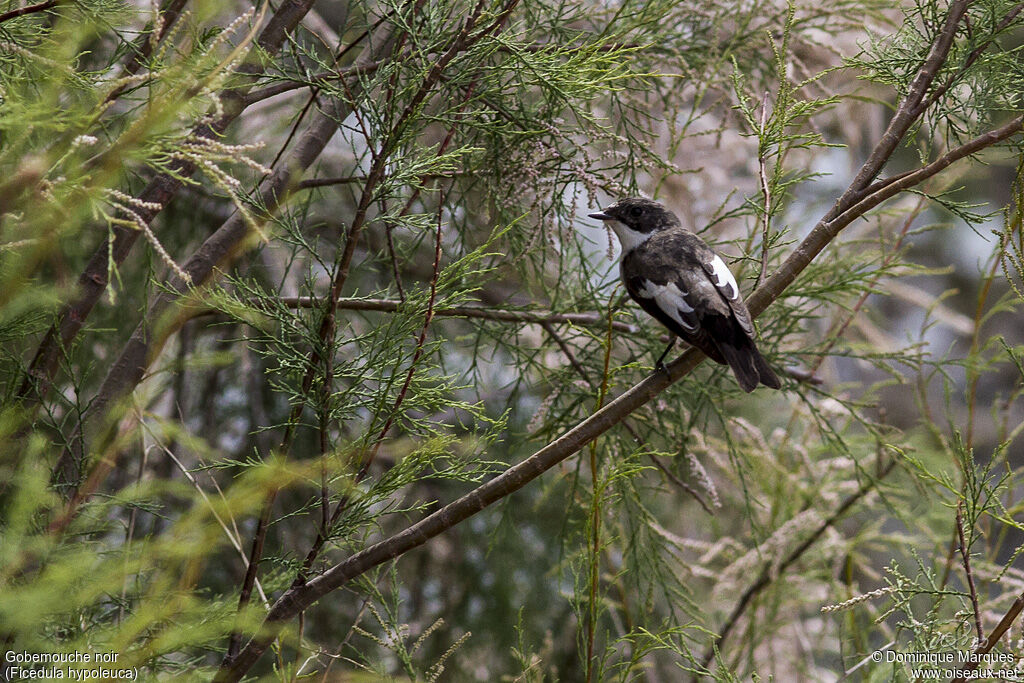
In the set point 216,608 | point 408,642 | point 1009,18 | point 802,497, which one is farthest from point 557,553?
point 1009,18

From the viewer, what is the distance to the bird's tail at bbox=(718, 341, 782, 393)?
2436 millimetres

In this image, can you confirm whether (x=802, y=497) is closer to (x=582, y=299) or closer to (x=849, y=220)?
(x=582, y=299)

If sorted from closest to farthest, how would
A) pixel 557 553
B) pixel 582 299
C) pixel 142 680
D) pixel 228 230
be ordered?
pixel 142 680 < pixel 228 230 < pixel 582 299 < pixel 557 553

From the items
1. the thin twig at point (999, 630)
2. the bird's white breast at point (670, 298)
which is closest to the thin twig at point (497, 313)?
the bird's white breast at point (670, 298)

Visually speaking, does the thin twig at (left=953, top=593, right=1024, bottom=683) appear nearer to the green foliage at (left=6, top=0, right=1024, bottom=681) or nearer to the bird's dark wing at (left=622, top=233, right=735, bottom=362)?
the green foliage at (left=6, top=0, right=1024, bottom=681)

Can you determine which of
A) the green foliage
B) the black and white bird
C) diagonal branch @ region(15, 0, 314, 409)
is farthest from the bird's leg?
diagonal branch @ region(15, 0, 314, 409)

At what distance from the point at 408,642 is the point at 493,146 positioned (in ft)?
7.83

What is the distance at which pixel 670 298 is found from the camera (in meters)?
2.70

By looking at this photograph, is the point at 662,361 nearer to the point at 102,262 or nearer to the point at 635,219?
the point at 635,219

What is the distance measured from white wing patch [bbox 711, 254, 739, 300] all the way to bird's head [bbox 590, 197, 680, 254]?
0.30m

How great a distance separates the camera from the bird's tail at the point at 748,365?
2436 millimetres

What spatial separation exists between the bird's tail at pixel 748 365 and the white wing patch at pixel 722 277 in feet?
0.69

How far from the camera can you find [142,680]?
153 centimetres

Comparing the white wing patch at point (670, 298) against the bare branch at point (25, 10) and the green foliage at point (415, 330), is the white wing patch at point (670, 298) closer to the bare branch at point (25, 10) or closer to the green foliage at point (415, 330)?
the green foliage at point (415, 330)
